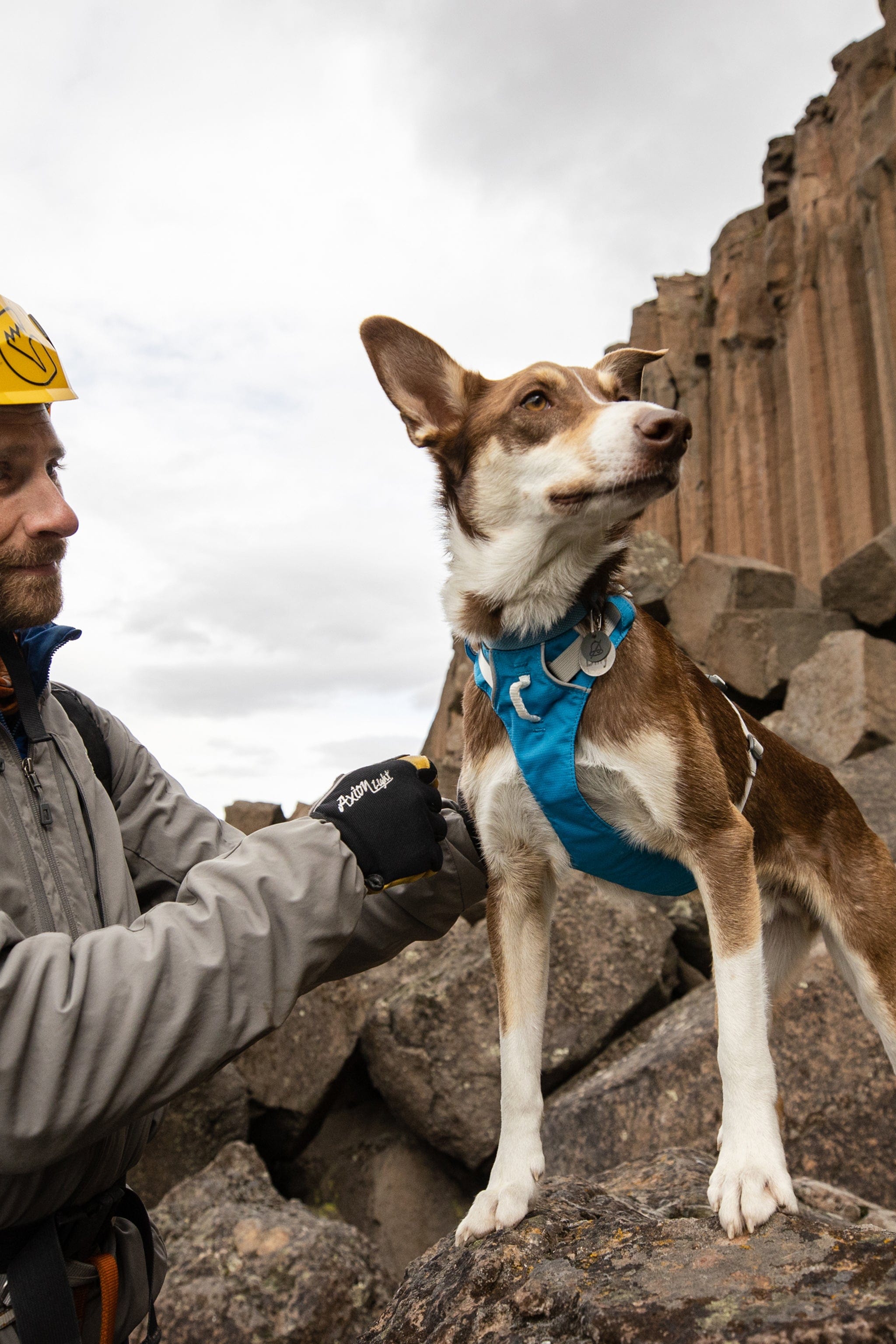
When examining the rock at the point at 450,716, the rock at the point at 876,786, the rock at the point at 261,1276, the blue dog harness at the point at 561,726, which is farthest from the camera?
the rock at the point at 450,716

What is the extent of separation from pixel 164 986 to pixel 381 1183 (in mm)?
4920

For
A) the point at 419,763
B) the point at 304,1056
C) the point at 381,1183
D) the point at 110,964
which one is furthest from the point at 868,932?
the point at 304,1056

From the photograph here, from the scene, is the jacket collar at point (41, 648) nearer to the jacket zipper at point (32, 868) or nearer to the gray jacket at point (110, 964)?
the gray jacket at point (110, 964)

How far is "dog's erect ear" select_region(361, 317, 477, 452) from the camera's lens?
327 cm

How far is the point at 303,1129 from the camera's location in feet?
21.3

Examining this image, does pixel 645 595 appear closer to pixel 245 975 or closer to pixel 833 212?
pixel 245 975

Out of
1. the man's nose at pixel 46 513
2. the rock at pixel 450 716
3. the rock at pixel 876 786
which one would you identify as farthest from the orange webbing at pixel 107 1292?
the rock at pixel 450 716

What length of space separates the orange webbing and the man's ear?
3.04 m

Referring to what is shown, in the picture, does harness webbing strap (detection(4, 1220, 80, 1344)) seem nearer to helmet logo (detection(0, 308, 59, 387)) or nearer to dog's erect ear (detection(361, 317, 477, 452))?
helmet logo (detection(0, 308, 59, 387))

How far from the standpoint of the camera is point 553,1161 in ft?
16.1

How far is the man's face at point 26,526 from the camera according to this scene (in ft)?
8.79

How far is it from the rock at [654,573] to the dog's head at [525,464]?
10.1m

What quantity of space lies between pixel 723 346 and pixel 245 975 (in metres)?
34.6

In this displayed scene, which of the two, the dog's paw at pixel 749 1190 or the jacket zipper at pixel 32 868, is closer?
the dog's paw at pixel 749 1190
